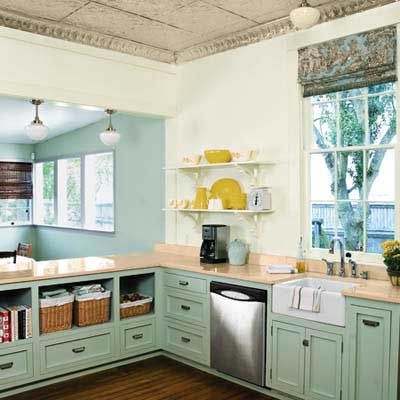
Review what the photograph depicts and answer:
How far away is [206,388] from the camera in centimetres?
377

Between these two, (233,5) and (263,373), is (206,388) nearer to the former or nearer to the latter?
(263,373)

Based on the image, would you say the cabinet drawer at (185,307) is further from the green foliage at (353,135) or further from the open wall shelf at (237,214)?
the green foliage at (353,135)

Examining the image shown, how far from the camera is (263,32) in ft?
14.1

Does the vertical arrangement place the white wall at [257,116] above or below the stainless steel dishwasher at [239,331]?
above

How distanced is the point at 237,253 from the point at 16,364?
6.37 ft

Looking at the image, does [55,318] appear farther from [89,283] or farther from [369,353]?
[369,353]

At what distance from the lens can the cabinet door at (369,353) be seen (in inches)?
115

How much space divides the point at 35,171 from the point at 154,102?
4.53 meters

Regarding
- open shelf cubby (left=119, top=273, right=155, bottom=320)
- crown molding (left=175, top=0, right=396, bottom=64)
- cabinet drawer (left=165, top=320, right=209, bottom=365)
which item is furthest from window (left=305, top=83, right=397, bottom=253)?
open shelf cubby (left=119, top=273, right=155, bottom=320)

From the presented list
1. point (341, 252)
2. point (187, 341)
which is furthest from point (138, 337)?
point (341, 252)

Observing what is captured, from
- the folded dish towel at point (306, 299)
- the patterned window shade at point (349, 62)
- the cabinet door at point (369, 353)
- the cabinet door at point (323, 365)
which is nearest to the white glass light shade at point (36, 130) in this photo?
the patterned window shade at point (349, 62)

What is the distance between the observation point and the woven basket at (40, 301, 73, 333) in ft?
12.5

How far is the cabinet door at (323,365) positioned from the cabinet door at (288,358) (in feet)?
0.18

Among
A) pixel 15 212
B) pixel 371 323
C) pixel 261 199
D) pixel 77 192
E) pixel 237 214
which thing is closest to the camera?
pixel 371 323
